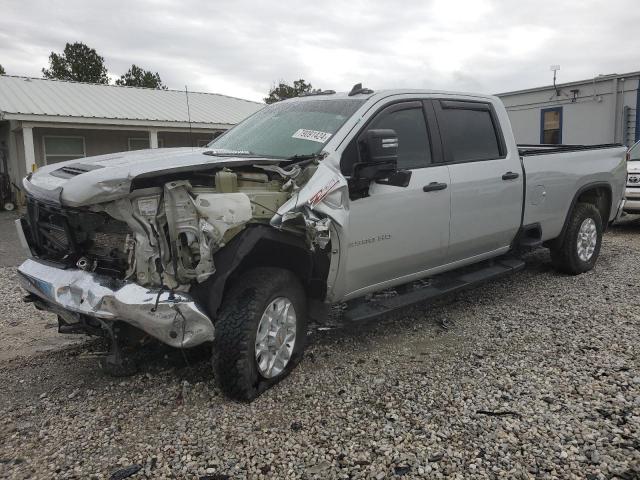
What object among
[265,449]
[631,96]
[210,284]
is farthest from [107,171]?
[631,96]

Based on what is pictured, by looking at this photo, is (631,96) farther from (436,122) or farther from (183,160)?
(183,160)

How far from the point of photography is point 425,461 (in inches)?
111

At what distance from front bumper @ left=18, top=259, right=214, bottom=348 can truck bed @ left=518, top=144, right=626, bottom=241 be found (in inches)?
147

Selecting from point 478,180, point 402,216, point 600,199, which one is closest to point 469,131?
point 478,180

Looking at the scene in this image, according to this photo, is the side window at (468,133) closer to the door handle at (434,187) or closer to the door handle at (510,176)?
the door handle at (510,176)

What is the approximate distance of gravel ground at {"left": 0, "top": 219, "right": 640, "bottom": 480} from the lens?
2.80m

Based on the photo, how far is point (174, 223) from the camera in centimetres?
305

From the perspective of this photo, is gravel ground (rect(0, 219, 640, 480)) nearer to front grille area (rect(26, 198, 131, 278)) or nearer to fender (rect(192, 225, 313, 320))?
fender (rect(192, 225, 313, 320))

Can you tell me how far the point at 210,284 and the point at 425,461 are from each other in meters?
1.54

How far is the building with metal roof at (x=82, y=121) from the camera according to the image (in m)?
15.0

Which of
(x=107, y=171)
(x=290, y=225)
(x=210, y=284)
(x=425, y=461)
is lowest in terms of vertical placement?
(x=425, y=461)

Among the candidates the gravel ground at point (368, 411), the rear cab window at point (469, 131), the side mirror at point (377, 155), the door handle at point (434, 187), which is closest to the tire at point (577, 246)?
the gravel ground at point (368, 411)

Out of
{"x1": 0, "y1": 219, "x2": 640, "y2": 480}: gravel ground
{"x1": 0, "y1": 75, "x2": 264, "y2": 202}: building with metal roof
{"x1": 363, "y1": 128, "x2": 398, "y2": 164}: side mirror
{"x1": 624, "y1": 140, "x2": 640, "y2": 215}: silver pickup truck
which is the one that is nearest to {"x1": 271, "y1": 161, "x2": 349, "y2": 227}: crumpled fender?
{"x1": 363, "y1": 128, "x2": 398, "y2": 164}: side mirror

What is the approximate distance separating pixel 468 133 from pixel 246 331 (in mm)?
2919
